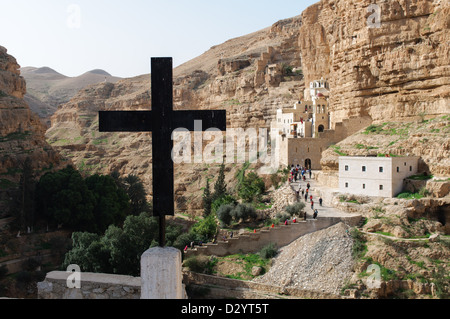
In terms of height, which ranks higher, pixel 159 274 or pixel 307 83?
pixel 307 83

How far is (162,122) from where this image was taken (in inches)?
161

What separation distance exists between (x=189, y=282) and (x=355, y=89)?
14980 millimetres

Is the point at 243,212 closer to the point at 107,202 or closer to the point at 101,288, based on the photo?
the point at 107,202

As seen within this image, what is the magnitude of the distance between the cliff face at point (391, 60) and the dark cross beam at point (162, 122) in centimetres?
1962

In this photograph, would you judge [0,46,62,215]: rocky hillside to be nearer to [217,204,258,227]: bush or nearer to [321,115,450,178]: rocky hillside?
[217,204,258,227]: bush

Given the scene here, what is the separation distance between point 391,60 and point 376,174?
7537mm

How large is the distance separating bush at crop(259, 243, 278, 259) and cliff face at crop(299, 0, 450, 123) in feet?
35.4

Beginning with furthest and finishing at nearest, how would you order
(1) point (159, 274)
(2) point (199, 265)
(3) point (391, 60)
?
(3) point (391, 60) < (2) point (199, 265) < (1) point (159, 274)

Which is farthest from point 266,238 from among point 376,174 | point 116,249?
point 116,249

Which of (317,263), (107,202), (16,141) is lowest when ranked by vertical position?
(317,263)

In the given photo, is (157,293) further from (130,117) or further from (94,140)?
(94,140)

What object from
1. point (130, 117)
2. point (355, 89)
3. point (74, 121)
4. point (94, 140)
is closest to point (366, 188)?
point (355, 89)

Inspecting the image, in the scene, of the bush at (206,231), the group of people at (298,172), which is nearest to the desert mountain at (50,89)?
the group of people at (298,172)

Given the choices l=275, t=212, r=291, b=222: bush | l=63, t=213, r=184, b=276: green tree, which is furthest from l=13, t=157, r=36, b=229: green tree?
l=275, t=212, r=291, b=222: bush
